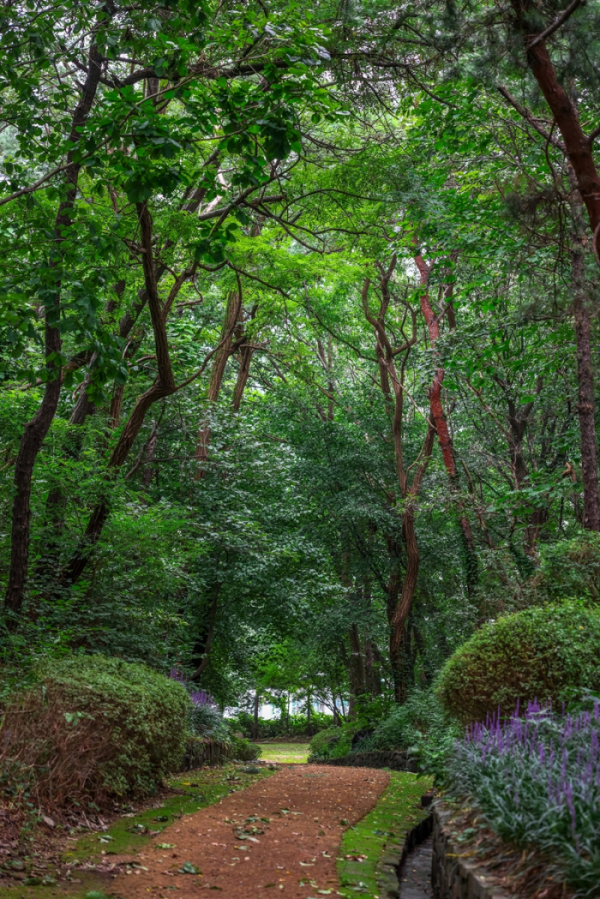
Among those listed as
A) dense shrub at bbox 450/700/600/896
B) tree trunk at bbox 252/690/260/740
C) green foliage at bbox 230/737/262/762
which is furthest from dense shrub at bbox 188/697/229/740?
tree trunk at bbox 252/690/260/740

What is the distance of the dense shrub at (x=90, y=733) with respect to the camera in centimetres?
518

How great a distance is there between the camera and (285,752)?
2548 centimetres

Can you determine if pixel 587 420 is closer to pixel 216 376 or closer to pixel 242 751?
pixel 216 376

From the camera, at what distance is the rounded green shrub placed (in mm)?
5891

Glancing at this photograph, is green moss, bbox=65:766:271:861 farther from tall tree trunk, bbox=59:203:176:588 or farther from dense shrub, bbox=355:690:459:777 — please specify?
dense shrub, bbox=355:690:459:777

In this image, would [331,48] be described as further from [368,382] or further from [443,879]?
[368,382]

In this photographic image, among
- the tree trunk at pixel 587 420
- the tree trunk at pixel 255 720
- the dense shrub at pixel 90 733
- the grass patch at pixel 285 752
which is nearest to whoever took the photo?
the dense shrub at pixel 90 733

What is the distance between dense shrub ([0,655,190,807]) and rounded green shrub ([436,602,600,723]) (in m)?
2.82

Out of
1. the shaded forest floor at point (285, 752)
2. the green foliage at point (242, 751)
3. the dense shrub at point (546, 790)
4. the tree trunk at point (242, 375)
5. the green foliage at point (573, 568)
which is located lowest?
the shaded forest floor at point (285, 752)

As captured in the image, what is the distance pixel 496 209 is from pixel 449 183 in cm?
437

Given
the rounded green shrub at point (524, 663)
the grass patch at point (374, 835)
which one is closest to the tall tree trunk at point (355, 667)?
the grass patch at point (374, 835)

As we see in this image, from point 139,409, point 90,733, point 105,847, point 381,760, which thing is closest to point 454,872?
point 105,847

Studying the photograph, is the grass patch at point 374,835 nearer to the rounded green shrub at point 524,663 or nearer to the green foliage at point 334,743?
the rounded green shrub at point 524,663

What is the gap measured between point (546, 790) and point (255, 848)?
9.39 ft
